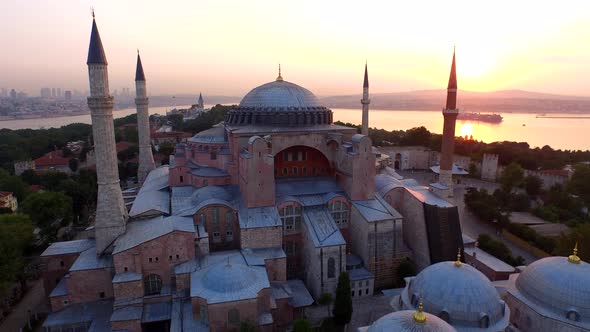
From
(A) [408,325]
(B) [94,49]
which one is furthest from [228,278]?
(B) [94,49]

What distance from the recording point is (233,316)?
1302 centimetres

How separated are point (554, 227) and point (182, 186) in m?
25.8

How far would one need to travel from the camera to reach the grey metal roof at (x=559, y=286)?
11227mm

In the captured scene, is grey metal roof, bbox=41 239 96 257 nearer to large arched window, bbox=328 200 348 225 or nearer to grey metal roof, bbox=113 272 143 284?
grey metal roof, bbox=113 272 143 284

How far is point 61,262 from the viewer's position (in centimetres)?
1681

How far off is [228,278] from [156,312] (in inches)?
136

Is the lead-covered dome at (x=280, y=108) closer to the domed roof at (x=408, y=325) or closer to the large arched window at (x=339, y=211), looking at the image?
the large arched window at (x=339, y=211)

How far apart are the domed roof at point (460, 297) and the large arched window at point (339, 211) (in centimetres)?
748

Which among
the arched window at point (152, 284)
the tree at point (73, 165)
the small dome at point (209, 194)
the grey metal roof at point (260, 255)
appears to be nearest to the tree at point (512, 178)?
the grey metal roof at point (260, 255)

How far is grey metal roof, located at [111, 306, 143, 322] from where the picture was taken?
528 inches

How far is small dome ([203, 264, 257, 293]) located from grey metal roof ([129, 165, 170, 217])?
19.9ft

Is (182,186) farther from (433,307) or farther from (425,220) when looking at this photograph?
(433,307)

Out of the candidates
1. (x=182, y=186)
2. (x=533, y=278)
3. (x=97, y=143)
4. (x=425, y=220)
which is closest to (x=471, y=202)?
(x=425, y=220)

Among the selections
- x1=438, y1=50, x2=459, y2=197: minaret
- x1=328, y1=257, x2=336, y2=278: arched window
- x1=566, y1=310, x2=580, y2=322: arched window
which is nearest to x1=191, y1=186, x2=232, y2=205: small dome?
x1=328, y1=257, x2=336, y2=278: arched window
